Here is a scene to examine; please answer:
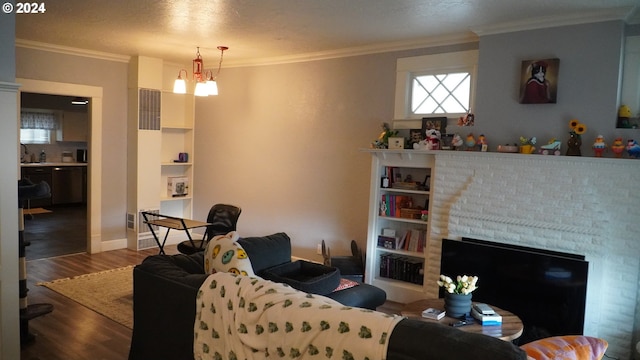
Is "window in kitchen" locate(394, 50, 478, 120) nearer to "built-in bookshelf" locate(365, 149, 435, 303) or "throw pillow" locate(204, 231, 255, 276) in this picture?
"built-in bookshelf" locate(365, 149, 435, 303)

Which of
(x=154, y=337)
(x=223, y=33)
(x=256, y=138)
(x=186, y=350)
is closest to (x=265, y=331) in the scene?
(x=186, y=350)

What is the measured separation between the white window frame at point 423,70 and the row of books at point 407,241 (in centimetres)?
110

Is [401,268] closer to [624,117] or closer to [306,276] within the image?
[306,276]

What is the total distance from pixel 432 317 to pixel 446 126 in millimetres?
2090

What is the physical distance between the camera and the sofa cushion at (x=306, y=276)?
→ 314 cm

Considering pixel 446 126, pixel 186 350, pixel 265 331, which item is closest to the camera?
pixel 265 331

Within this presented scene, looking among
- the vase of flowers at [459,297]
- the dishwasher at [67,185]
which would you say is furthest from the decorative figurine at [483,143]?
the dishwasher at [67,185]

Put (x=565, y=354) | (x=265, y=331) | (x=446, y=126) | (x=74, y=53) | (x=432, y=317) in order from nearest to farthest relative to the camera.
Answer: (x=565, y=354) < (x=265, y=331) < (x=432, y=317) < (x=446, y=126) < (x=74, y=53)

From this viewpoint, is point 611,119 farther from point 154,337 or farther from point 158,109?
point 158,109

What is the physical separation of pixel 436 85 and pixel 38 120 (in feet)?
28.9

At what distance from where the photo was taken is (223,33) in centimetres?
452

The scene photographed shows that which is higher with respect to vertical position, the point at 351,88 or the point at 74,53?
the point at 74,53

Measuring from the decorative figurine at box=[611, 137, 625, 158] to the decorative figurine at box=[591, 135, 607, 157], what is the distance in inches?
2.7

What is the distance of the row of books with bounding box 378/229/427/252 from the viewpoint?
4.57 m
